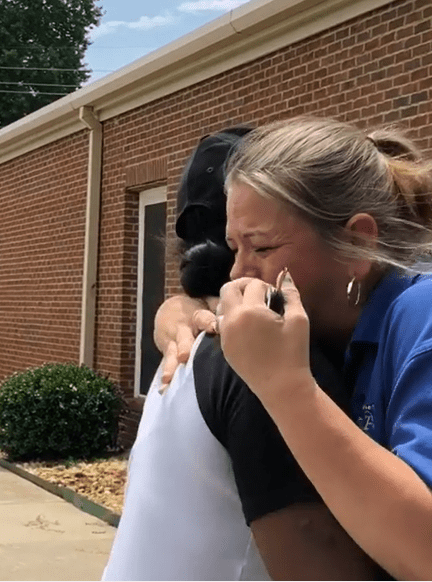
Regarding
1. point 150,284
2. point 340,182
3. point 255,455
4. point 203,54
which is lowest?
point 255,455

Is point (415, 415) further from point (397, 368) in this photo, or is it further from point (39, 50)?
point (39, 50)

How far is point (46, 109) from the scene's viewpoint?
12.6 m

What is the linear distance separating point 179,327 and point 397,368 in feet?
2.33

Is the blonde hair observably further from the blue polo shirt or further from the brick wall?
the brick wall

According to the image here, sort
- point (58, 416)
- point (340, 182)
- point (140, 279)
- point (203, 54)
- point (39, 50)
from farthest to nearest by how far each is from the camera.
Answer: point (39, 50)
point (140, 279)
point (58, 416)
point (203, 54)
point (340, 182)

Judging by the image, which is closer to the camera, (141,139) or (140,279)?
(141,139)

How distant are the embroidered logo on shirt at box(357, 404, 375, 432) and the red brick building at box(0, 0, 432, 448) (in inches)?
200

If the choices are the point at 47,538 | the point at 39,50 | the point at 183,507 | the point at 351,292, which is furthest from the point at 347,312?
the point at 39,50

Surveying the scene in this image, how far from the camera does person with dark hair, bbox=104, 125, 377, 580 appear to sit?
1.31 metres

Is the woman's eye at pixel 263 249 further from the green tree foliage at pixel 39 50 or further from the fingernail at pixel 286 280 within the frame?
the green tree foliage at pixel 39 50

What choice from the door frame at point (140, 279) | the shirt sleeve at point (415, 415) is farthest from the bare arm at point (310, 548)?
the door frame at point (140, 279)

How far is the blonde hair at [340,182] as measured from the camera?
151cm

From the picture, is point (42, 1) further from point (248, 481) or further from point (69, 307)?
point (248, 481)

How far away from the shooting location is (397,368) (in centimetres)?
137
